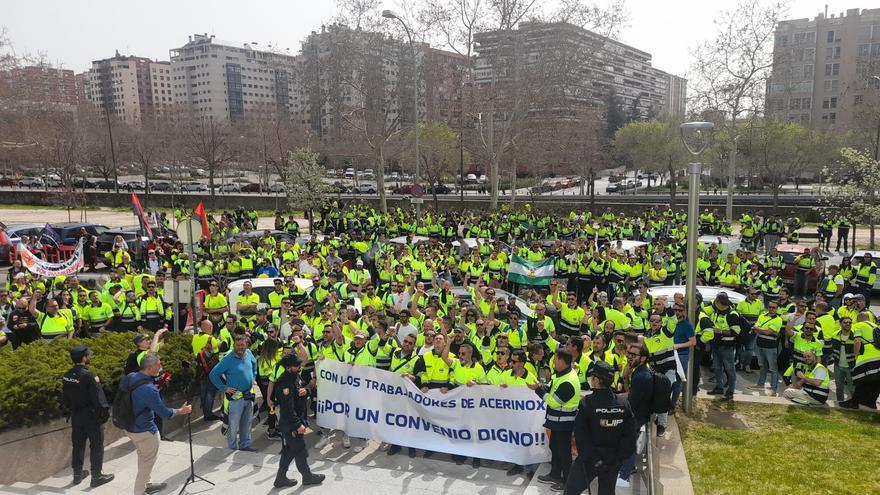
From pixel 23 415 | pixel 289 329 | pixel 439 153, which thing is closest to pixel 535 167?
pixel 439 153

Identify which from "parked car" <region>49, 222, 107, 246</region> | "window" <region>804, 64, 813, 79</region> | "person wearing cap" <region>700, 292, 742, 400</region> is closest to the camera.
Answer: "person wearing cap" <region>700, 292, 742, 400</region>

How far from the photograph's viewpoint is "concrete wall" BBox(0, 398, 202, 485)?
24.5ft

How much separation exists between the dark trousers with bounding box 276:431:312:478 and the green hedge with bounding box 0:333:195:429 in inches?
122

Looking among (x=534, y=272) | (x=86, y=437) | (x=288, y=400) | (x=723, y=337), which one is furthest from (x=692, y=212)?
(x=86, y=437)

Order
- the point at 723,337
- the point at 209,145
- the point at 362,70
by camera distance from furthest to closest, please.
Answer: the point at 209,145, the point at 362,70, the point at 723,337

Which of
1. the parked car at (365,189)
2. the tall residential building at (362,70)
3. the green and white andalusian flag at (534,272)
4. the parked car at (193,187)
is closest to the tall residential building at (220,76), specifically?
the parked car at (193,187)

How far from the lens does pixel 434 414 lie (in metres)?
8.02

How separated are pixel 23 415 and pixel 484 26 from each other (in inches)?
1190

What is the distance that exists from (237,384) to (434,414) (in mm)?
2461

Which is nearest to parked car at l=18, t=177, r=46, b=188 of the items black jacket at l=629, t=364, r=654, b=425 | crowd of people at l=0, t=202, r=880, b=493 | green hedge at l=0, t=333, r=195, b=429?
crowd of people at l=0, t=202, r=880, b=493

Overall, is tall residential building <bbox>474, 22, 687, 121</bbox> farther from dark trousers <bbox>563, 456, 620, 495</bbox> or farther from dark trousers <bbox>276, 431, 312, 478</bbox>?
dark trousers <bbox>563, 456, 620, 495</bbox>

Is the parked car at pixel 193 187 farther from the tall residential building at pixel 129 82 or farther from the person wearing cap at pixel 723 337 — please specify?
the tall residential building at pixel 129 82

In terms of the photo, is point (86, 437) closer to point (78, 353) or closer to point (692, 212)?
point (78, 353)

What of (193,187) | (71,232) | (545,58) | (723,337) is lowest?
(723,337)
